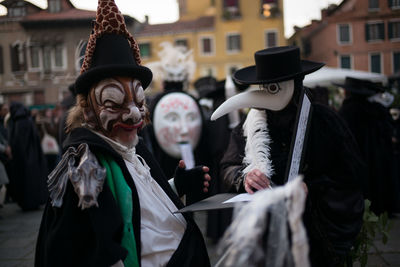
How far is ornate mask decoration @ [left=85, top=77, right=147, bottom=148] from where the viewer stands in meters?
1.78

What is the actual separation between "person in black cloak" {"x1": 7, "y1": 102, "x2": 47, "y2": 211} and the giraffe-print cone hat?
19.3ft

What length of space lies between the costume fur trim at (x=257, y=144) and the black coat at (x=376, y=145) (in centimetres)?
376

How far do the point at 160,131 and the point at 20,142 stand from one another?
3.95 metres

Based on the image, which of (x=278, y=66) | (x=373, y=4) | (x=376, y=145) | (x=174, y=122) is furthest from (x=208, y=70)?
(x=278, y=66)

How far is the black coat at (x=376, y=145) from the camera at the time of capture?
225 inches

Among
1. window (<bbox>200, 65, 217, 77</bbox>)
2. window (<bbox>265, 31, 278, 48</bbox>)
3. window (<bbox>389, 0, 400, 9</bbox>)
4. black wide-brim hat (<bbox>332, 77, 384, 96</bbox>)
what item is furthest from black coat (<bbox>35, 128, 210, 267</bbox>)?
window (<bbox>265, 31, 278, 48</bbox>)

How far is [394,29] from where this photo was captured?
5008mm

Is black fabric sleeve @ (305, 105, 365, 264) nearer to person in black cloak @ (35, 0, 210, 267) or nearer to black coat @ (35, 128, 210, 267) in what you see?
person in black cloak @ (35, 0, 210, 267)

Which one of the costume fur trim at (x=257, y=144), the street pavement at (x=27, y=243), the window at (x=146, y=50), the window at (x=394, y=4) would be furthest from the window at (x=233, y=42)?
the costume fur trim at (x=257, y=144)

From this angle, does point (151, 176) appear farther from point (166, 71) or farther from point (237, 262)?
point (166, 71)

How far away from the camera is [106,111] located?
178 cm

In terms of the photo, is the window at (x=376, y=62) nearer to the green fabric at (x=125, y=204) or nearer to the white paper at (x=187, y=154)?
the white paper at (x=187, y=154)

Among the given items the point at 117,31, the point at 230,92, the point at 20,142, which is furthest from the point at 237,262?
the point at 20,142

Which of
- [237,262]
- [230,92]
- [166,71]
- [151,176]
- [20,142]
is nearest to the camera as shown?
[237,262]
